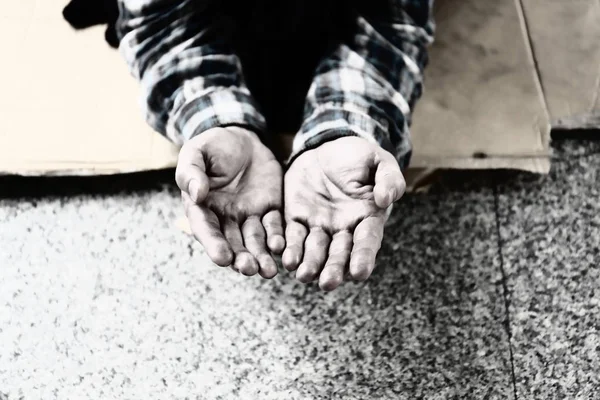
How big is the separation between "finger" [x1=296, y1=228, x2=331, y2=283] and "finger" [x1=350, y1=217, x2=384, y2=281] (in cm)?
3

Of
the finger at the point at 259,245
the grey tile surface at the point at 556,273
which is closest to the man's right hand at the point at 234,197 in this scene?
the finger at the point at 259,245

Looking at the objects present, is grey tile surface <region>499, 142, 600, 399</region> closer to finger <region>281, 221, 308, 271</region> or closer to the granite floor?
the granite floor

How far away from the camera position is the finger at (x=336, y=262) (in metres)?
0.57

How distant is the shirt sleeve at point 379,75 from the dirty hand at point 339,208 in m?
0.06

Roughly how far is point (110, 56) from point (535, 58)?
0.59m

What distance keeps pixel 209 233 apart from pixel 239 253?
3 cm

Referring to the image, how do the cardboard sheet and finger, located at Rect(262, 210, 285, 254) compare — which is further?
the cardboard sheet

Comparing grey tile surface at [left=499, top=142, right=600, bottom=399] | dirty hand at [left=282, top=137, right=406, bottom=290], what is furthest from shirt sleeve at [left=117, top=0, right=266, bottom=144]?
grey tile surface at [left=499, top=142, right=600, bottom=399]

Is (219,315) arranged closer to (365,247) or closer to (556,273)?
(365,247)

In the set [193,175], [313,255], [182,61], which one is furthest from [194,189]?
[182,61]

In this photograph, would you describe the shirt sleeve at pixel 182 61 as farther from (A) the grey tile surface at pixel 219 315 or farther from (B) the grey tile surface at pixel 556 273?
(B) the grey tile surface at pixel 556 273

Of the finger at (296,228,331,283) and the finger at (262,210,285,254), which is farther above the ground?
the finger at (296,228,331,283)

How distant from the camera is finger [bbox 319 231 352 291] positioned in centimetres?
57

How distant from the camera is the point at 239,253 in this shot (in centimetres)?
59
